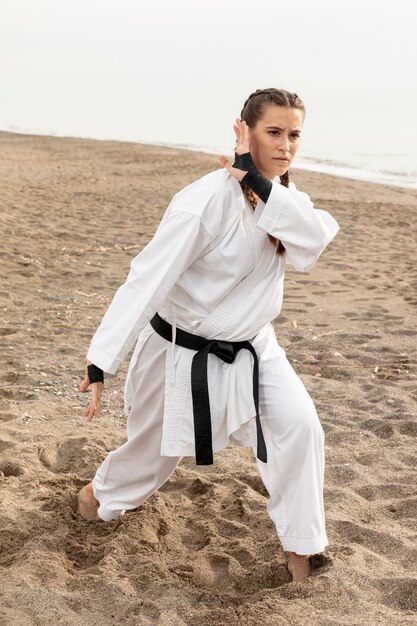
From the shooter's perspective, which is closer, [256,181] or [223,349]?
[256,181]

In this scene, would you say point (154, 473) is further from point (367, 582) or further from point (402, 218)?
point (402, 218)

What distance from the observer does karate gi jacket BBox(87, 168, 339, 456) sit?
3287 mm

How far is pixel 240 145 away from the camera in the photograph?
11.0ft

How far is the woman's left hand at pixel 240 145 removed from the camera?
10.8 ft

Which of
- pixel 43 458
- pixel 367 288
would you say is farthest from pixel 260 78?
pixel 43 458

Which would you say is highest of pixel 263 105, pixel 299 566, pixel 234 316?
pixel 263 105

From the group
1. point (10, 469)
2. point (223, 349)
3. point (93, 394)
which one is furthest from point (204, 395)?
point (10, 469)

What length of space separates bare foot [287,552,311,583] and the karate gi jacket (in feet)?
1.54

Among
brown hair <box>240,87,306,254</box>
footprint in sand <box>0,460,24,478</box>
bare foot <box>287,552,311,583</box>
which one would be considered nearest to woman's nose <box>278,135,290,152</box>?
brown hair <box>240,87,306,254</box>

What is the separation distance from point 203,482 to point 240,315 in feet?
4.32

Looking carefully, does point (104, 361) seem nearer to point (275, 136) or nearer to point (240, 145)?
point (240, 145)

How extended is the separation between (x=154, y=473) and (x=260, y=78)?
62.1 m

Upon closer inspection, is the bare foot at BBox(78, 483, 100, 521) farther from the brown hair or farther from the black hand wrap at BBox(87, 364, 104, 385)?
the brown hair

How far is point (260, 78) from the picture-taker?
63.6 m
